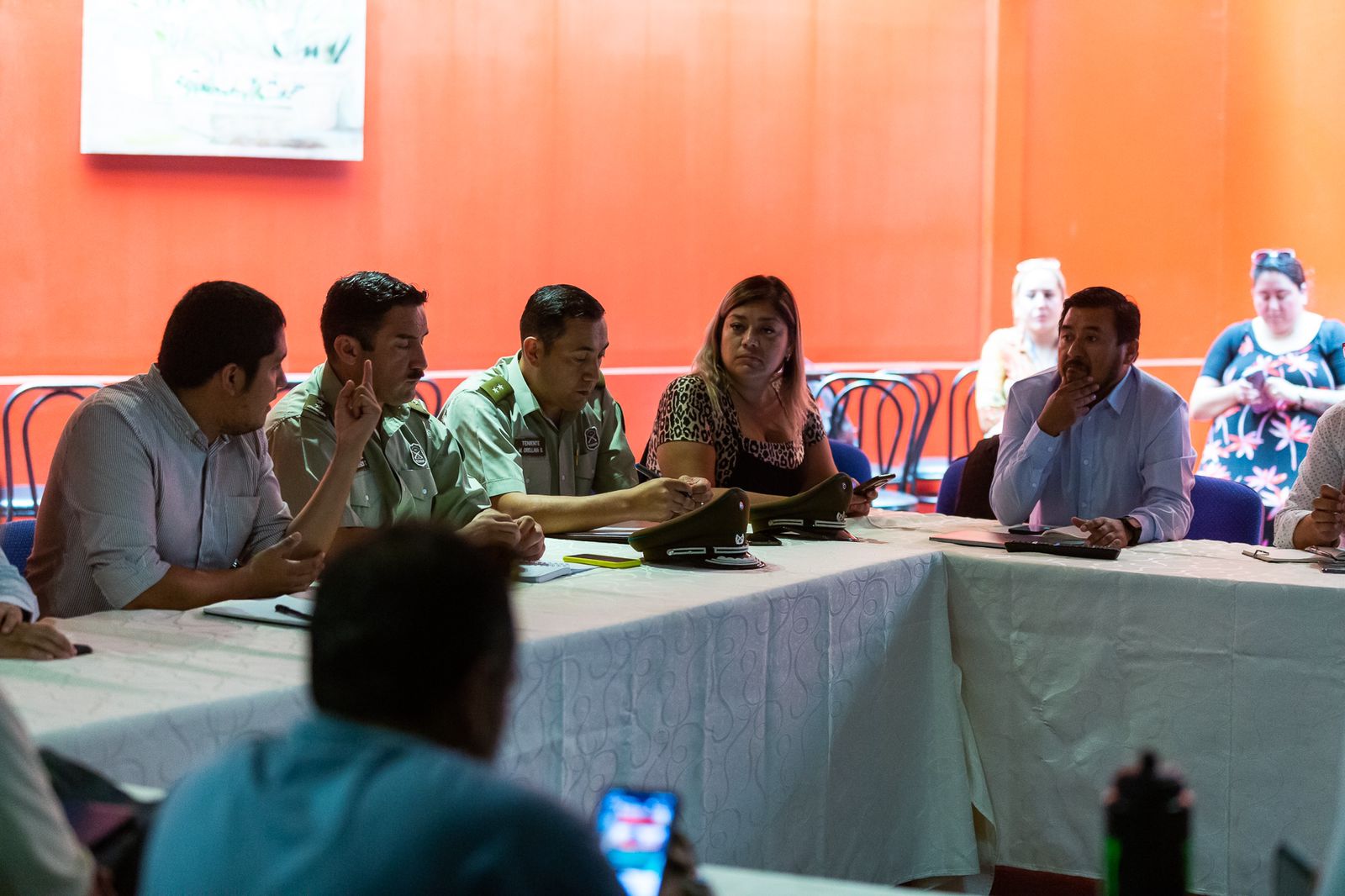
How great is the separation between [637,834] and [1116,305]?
232 centimetres

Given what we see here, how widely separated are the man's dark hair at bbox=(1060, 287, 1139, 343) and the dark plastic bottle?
219cm

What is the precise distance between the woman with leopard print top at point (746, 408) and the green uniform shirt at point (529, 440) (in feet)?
0.38

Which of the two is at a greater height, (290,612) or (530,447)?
(530,447)

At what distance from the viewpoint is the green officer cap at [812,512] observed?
2881 mm

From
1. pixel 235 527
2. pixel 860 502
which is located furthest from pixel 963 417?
pixel 235 527

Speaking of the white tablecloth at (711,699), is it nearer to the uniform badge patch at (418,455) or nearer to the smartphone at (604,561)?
the smartphone at (604,561)

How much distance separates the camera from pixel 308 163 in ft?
18.0

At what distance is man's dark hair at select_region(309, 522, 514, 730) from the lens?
0.80m

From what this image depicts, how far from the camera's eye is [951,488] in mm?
3523

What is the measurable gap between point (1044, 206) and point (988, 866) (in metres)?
5.06

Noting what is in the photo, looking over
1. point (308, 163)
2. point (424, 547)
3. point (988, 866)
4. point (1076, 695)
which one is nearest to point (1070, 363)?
point (1076, 695)

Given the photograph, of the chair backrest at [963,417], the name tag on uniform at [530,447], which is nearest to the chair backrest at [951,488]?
the name tag on uniform at [530,447]

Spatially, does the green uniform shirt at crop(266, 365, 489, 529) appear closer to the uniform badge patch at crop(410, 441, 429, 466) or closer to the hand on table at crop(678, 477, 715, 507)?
the uniform badge patch at crop(410, 441, 429, 466)

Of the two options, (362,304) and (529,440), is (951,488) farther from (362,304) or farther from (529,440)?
(362,304)
